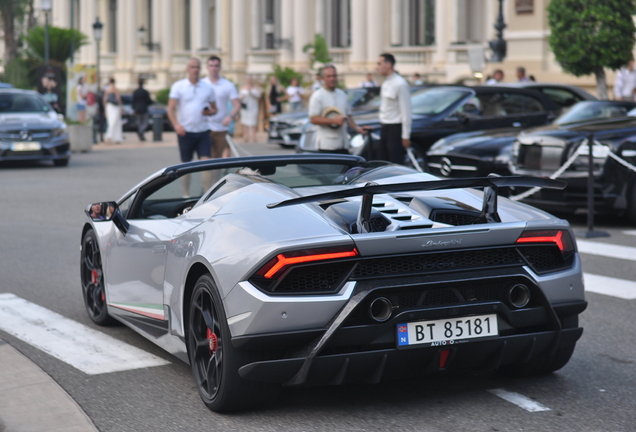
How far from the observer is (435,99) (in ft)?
56.1

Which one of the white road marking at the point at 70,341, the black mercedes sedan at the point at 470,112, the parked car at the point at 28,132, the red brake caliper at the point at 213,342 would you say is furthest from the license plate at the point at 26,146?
the red brake caliper at the point at 213,342

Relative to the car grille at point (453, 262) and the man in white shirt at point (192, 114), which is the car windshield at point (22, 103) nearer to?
the man in white shirt at point (192, 114)

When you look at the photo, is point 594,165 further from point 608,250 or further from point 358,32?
point 358,32

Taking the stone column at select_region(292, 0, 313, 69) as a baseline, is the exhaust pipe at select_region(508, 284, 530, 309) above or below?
below

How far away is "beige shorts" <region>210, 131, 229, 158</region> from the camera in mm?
14141

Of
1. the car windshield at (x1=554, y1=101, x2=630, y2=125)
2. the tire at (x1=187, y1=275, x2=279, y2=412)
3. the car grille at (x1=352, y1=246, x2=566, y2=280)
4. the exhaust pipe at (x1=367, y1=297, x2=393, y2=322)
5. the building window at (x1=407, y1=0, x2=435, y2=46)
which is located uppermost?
the building window at (x1=407, y1=0, x2=435, y2=46)

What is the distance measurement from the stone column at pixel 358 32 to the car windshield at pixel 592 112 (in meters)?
30.4

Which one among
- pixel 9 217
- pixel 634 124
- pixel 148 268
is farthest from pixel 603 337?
pixel 9 217

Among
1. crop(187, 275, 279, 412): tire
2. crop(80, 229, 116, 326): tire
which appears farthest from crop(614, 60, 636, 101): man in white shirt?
crop(187, 275, 279, 412): tire

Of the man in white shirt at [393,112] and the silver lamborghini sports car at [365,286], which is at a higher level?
the man in white shirt at [393,112]

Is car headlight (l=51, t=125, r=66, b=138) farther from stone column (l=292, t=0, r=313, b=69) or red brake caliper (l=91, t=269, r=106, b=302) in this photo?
stone column (l=292, t=0, r=313, b=69)

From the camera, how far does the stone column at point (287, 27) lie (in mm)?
48781

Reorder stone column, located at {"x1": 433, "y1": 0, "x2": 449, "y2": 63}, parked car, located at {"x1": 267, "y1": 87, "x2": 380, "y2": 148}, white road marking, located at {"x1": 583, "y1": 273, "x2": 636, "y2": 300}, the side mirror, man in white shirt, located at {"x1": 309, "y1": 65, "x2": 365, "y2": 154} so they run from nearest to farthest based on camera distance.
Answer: the side mirror, white road marking, located at {"x1": 583, "y1": 273, "x2": 636, "y2": 300}, man in white shirt, located at {"x1": 309, "y1": 65, "x2": 365, "y2": 154}, parked car, located at {"x1": 267, "y1": 87, "x2": 380, "y2": 148}, stone column, located at {"x1": 433, "y1": 0, "x2": 449, "y2": 63}

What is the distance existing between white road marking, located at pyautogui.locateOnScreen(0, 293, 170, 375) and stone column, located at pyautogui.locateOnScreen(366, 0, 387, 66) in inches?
1456
